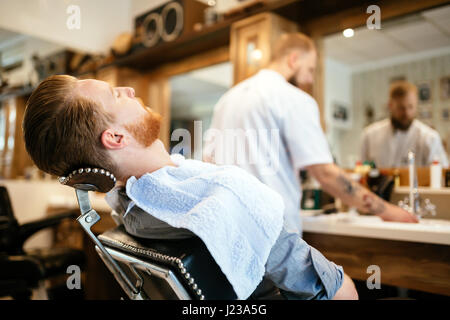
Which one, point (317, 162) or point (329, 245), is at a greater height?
point (317, 162)

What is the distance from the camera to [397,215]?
4.64 ft

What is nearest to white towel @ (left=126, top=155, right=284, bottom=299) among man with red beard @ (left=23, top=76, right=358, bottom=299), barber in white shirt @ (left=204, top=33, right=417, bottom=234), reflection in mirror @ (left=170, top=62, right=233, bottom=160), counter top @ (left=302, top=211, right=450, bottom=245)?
man with red beard @ (left=23, top=76, right=358, bottom=299)

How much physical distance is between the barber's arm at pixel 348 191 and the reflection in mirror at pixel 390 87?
522mm

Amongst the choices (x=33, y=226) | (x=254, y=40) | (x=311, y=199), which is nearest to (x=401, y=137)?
(x=311, y=199)

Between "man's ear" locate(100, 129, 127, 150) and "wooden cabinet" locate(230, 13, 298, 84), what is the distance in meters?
1.61

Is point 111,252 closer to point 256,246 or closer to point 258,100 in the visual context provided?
point 256,246

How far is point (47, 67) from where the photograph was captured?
175cm

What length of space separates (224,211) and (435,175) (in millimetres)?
1403

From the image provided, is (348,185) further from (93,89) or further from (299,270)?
(93,89)

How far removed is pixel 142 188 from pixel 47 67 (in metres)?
1.25

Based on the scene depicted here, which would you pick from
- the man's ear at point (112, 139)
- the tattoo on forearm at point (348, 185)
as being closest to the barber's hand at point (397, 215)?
the tattoo on forearm at point (348, 185)

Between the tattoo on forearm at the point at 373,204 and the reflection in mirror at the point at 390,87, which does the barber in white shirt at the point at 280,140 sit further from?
the reflection in mirror at the point at 390,87
